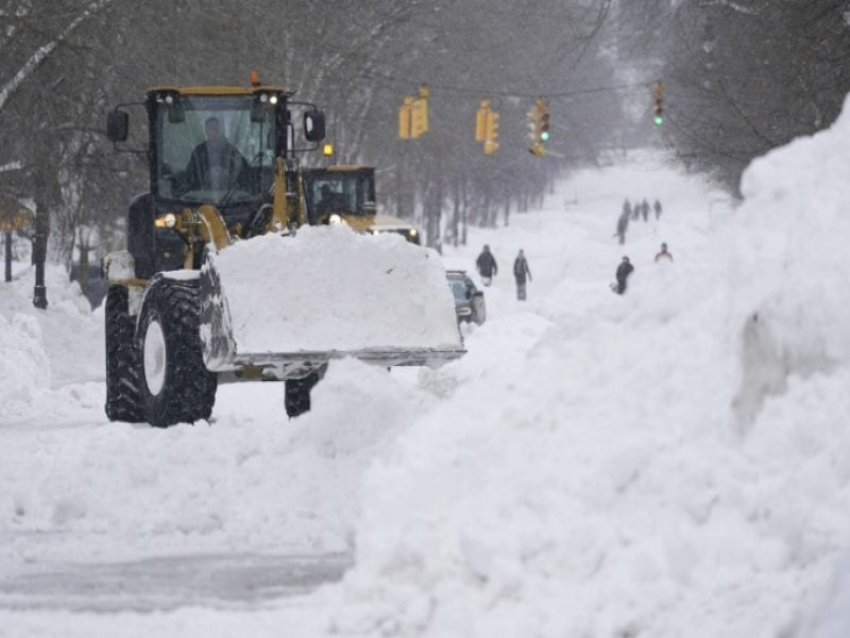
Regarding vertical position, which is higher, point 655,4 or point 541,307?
point 655,4

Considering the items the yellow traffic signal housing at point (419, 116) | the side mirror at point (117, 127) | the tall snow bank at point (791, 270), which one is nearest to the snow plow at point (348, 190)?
the yellow traffic signal housing at point (419, 116)

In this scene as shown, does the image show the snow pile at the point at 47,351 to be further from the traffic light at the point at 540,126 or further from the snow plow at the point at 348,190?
the traffic light at the point at 540,126

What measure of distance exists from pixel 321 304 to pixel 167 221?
8.79 feet

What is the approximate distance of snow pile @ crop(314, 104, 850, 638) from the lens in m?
7.29

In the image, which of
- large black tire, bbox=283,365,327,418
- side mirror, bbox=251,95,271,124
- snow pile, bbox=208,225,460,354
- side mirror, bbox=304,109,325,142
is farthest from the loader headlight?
snow pile, bbox=208,225,460,354

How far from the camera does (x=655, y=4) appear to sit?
27.2 meters

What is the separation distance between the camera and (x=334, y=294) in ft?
49.9

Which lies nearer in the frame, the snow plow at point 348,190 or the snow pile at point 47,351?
the snow pile at point 47,351

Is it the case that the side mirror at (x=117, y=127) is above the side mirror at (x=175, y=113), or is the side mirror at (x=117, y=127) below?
below

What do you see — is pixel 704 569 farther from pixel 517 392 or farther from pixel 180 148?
pixel 180 148

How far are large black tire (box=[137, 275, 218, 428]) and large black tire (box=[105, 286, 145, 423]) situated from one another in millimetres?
1714

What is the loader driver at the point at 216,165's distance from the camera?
17.4m

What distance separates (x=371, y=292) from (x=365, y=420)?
3.29 meters

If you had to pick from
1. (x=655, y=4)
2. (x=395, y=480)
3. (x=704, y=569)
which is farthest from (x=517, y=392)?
(x=655, y=4)
